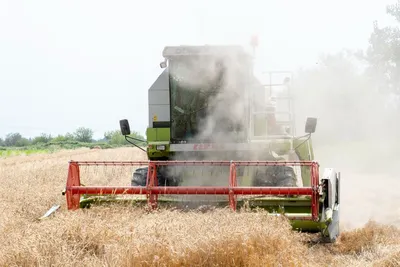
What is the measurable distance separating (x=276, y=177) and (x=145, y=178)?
2.11 metres

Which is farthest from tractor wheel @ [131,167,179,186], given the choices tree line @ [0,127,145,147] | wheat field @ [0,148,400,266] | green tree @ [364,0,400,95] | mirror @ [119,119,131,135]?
tree line @ [0,127,145,147]

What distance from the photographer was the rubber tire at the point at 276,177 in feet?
30.3

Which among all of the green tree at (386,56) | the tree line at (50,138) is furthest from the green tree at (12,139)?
the green tree at (386,56)

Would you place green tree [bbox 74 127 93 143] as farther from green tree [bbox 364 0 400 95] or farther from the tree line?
green tree [bbox 364 0 400 95]

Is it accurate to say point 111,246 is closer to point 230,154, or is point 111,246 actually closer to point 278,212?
point 278,212

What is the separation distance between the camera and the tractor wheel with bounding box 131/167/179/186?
9.71 meters

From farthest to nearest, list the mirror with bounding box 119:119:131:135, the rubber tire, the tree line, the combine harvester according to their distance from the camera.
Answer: the tree line
the combine harvester
the mirror with bounding box 119:119:131:135
the rubber tire

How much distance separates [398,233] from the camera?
8.22m

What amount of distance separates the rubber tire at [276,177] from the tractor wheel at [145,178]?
4.51 feet

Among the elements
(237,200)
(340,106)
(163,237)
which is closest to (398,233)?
(237,200)

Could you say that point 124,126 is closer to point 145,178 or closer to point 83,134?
point 145,178

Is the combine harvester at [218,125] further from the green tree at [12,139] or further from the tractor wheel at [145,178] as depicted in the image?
the green tree at [12,139]

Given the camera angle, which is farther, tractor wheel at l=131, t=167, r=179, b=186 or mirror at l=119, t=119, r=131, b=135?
tractor wheel at l=131, t=167, r=179, b=186

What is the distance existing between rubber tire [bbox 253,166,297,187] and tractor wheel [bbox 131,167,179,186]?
1374 millimetres
